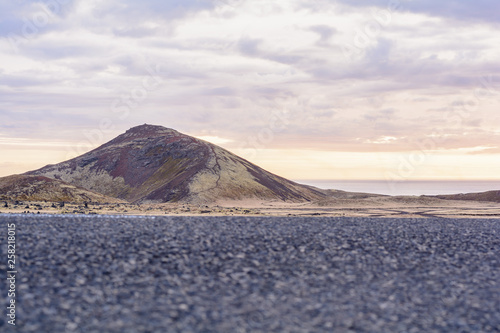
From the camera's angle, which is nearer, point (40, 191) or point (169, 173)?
point (40, 191)

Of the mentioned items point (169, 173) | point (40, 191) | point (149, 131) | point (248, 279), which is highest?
point (149, 131)

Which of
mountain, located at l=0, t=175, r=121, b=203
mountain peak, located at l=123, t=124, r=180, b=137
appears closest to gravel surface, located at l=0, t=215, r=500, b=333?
mountain, located at l=0, t=175, r=121, b=203

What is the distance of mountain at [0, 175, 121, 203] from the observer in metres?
72.1

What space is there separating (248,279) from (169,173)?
88.4 m

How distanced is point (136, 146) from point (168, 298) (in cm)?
11210

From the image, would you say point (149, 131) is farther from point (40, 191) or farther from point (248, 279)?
point (248, 279)

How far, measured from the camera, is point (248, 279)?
22.0 metres

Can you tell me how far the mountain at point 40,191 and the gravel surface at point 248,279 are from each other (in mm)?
39948

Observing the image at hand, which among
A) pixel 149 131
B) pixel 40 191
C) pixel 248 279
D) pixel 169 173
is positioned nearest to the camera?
pixel 248 279

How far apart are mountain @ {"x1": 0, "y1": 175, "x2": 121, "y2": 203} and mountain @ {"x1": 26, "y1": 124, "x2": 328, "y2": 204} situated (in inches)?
679

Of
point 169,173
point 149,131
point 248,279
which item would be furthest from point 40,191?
point 149,131

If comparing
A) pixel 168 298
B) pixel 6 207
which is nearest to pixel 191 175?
pixel 6 207

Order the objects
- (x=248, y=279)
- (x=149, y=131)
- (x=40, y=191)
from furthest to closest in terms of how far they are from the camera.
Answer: (x=149, y=131), (x=40, y=191), (x=248, y=279)

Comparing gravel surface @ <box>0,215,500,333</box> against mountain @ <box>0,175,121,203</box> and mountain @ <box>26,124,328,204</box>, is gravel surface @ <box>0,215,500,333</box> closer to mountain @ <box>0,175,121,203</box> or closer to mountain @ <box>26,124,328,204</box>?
mountain @ <box>0,175,121,203</box>
